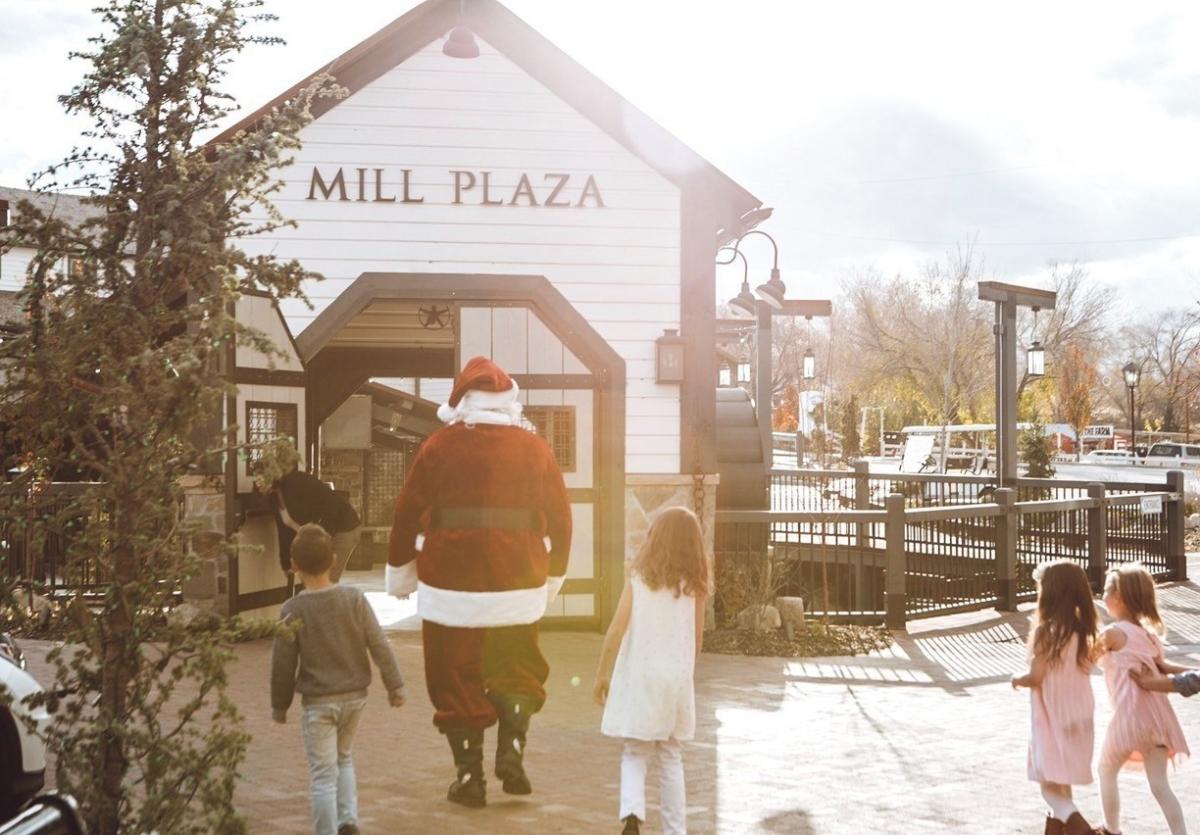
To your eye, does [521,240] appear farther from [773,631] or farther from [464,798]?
[464,798]

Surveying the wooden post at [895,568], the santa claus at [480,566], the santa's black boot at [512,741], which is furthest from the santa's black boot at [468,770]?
the wooden post at [895,568]

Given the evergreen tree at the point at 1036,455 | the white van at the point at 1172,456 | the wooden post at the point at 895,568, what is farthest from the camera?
the white van at the point at 1172,456

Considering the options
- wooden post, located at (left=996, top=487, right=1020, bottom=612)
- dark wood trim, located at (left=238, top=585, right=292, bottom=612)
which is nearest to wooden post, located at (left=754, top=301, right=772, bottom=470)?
wooden post, located at (left=996, top=487, right=1020, bottom=612)

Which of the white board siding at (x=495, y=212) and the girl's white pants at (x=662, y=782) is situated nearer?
the girl's white pants at (x=662, y=782)

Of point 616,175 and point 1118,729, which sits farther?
point 616,175

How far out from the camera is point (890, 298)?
5847cm

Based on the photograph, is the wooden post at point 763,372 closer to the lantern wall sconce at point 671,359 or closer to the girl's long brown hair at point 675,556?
the lantern wall sconce at point 671,359

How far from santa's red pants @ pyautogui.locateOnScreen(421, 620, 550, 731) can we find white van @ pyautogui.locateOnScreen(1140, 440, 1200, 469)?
146 feet

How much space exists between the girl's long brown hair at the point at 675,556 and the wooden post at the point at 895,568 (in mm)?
6666

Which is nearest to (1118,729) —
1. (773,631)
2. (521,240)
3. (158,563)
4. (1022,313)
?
(158,563)

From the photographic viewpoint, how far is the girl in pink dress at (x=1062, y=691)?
5473mm

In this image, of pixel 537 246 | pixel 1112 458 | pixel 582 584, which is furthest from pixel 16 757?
pixel 1112 458

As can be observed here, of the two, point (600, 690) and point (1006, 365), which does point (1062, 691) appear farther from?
point (1006, 365)

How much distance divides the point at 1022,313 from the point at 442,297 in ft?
181
